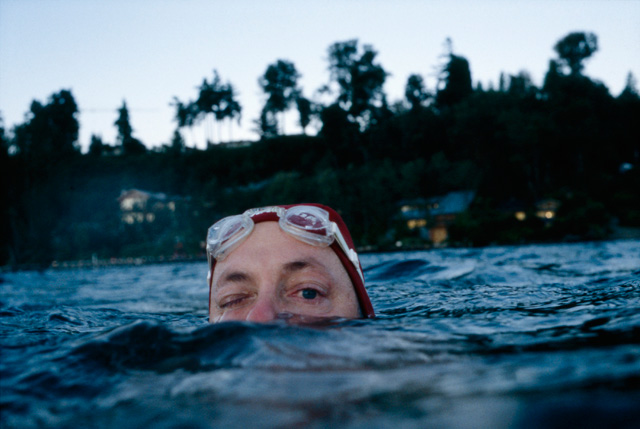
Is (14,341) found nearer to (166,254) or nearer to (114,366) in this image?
(114,366)

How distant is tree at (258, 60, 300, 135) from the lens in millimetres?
73750

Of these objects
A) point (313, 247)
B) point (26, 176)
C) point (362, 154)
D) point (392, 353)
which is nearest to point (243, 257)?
point (313, 247)

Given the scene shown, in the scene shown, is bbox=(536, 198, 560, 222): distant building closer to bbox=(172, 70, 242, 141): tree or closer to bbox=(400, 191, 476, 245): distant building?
bbox=(400, 191, 476, 245): distant building

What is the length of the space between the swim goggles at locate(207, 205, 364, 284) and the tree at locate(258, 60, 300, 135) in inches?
2900

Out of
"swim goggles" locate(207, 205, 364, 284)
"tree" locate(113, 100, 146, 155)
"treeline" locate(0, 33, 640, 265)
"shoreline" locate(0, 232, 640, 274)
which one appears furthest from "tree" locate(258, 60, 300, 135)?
"swim goggles" locate(207, 205, 364, 284)

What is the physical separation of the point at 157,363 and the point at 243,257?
876 millimetres

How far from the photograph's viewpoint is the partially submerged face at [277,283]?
2.37 meters

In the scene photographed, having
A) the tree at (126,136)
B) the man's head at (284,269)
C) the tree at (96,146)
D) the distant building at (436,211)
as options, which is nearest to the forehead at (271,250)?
the man's head at (284,269)

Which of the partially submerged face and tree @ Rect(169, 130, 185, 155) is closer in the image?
the partially submerged face

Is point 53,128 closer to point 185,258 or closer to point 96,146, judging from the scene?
point 96,146

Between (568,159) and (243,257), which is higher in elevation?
(568,159)

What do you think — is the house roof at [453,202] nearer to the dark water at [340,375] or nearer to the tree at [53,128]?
the dark water at [340,375]

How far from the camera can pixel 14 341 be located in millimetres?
2547

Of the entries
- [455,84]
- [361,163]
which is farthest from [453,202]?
[455,84]
